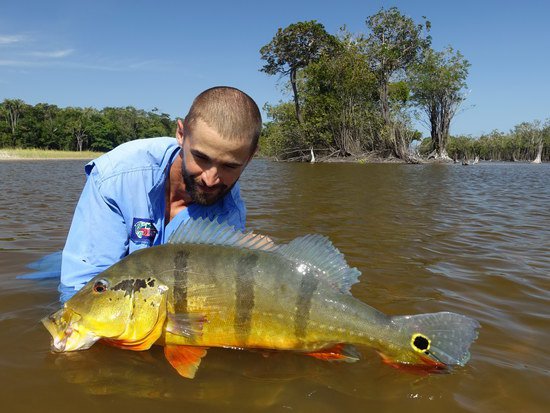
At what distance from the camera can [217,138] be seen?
2.90 meters

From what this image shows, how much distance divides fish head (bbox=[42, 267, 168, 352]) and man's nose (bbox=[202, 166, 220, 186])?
97 centimetres

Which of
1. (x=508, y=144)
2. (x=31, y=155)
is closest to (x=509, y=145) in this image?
(x=508, y=144)

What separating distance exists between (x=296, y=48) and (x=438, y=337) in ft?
151

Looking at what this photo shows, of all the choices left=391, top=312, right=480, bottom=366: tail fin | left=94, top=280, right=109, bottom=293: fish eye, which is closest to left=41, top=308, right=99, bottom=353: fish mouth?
left=94, top=280, right=109, bottom=293: fish eye

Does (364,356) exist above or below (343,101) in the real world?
below

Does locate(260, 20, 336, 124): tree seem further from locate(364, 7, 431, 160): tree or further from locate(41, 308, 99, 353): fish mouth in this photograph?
locate(41, 308, 99, 353): fish mouth

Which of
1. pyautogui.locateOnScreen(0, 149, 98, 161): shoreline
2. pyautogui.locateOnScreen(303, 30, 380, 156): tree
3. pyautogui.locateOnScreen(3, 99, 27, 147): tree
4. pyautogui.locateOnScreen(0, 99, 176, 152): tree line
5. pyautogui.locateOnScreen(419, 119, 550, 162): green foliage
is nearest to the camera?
pyautogui.locateOnScreen(303, 30, 380, 156): tree

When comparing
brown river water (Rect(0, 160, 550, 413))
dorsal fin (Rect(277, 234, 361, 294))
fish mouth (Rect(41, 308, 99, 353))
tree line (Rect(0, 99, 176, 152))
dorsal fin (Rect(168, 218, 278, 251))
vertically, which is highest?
tree line (Rect(0, 99, 176, 152))

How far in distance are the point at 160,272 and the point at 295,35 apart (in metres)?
45.5

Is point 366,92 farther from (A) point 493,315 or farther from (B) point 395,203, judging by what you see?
(A) point 493,315

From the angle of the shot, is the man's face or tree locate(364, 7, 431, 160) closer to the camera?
the man's face

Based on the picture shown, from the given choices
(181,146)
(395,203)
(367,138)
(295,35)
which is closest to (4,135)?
(295,35)

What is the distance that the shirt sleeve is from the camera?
288 centimetres

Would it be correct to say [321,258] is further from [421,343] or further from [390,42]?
[390,42]
